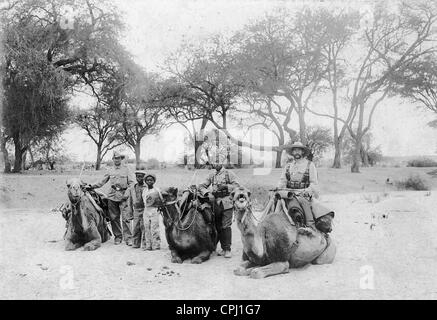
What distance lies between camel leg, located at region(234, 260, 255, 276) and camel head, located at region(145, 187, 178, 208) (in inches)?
70.6

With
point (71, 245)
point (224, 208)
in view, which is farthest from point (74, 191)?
point (224, 208)

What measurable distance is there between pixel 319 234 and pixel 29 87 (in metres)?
15.7

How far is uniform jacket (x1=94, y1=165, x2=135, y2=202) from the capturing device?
33.7 ft

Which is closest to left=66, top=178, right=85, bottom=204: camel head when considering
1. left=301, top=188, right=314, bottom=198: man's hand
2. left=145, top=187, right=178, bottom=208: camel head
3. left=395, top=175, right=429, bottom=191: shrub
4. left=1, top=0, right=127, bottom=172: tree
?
left=145, top=187, right=178, bottom=208: camel head

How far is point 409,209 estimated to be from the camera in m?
13.9

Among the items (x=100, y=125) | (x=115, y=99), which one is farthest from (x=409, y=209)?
(x=100, y=125)

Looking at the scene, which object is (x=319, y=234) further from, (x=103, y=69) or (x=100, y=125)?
(x=100, y=125)

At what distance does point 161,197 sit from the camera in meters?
8.23

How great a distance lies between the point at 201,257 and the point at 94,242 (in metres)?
2.50

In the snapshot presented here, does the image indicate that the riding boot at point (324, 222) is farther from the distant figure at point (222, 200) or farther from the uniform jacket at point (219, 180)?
the uniform jacket at point (219, 180)

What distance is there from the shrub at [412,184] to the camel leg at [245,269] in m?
18.4

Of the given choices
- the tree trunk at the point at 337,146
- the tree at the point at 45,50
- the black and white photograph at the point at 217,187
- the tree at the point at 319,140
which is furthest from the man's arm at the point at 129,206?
the tree at the point at 319,140

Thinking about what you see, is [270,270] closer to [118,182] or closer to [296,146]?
A: [296,146]
